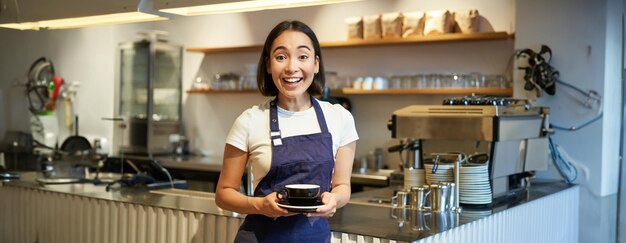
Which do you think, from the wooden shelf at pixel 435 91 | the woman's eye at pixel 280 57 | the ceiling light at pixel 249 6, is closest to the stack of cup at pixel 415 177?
the ceiling light at pixel 249 6

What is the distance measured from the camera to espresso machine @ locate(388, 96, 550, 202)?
3785 mm

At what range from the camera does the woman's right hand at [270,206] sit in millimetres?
2146

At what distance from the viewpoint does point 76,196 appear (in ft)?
13.4

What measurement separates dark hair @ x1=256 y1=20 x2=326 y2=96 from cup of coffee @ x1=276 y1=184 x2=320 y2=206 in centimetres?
39

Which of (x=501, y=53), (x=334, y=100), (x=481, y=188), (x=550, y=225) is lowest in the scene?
(x=550, y=225)

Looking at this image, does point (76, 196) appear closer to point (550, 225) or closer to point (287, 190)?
point (287, 190)

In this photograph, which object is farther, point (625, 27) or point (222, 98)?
point (222, 98)

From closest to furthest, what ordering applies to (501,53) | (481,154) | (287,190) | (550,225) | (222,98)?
(287,190)
(481,154)
(550,225)
(501,53)
(222,98)

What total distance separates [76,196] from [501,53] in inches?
130

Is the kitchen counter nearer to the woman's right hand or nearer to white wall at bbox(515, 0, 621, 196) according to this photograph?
white wall at bbox(515, 0, 621, 196)

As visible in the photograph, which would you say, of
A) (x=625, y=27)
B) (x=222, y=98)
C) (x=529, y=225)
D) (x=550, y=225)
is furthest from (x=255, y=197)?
(x=222, y=98)

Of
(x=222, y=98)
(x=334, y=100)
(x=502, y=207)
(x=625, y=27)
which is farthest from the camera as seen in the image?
(x=222, y=98)

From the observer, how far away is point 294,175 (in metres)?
2.33

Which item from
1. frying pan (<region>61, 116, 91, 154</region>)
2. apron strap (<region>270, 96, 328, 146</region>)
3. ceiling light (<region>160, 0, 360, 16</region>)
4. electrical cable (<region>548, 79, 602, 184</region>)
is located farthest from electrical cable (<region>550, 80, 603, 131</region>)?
frying pan (<region>61, 116, 91, 154</region>)
